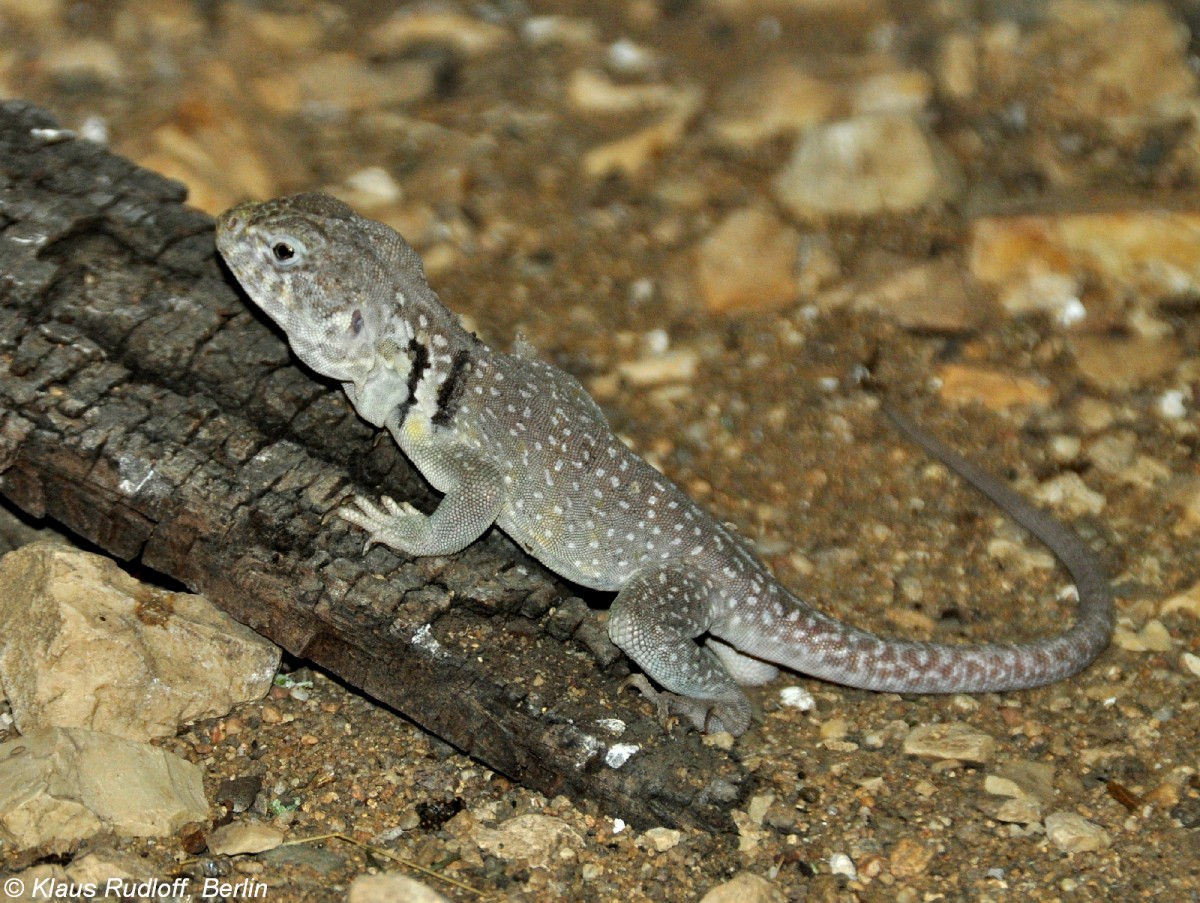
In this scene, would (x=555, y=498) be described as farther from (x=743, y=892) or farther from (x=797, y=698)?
(x=743, y=892)

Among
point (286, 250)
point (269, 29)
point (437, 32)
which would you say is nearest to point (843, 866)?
point (286, 250)

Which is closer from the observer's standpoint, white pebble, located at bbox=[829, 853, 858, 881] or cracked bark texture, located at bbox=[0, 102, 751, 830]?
white pebble, located at bbox=[829, 853, 858, 881]

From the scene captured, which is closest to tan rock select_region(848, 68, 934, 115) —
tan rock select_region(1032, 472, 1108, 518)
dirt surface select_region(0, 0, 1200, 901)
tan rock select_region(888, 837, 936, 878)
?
dirt surface select_region(0, 0, 1200, 901)

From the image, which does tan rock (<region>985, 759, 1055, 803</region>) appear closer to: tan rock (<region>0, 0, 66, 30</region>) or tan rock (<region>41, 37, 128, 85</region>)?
tan rock (<region>41, 37, 128, 85</region>)

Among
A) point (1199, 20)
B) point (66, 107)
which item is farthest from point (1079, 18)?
point (66, 107)
